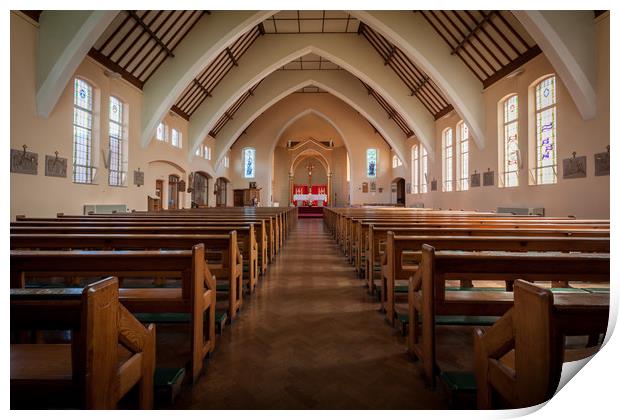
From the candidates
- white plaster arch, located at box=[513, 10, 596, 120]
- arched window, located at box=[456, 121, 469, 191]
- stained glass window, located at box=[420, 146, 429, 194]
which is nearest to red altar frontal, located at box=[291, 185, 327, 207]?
stained glass window, located at box=[420, 146, 429, 194]

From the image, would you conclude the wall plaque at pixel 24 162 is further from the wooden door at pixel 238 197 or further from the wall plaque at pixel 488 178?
the wooden door at pixel 238 197

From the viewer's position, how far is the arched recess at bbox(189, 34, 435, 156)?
15578 mm

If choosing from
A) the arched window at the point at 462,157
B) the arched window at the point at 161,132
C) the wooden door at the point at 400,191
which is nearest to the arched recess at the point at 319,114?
the wooden door at the point at 400,191

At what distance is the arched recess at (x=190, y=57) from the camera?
467 inches

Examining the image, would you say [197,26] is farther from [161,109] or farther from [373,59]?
[373,59]

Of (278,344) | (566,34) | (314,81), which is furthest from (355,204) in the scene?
(278,344)

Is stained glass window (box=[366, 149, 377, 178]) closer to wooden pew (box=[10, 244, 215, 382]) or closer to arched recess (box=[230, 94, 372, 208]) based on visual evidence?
arched recess (box=[230, 94, 372, 208])

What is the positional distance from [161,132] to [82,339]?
14.4 meters

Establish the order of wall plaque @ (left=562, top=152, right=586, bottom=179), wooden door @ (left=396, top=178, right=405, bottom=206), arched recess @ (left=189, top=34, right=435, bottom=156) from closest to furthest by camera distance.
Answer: wall plaque @ (left=562, top=152, right=586, bottom=179), arched recess @ (left=189, top=34, right=435, bottom=156), wooden door @ (left=396, top=178, right=405, bottom=206)

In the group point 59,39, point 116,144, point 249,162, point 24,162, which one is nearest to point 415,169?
point 249,162

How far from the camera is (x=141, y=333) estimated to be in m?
1.56

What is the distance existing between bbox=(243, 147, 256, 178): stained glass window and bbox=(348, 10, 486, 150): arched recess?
12.5 m

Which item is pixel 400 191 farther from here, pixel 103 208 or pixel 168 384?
pixel 168 384

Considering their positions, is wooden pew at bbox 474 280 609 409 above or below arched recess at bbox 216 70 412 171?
below
